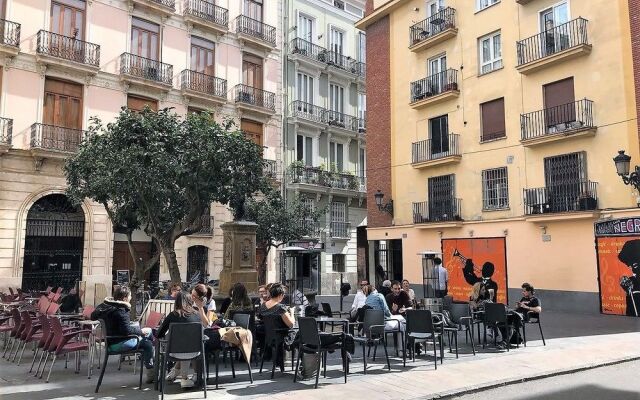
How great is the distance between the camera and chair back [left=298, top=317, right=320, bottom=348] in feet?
25.1

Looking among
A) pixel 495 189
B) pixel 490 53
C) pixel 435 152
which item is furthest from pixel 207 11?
pixel 495 189

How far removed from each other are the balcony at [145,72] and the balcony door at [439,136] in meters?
12.3

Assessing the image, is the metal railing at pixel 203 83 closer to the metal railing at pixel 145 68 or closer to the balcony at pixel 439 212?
the metal railing at pixel 145 68

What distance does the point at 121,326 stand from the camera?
24.7 ft

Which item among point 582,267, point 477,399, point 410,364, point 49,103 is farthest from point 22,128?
point 582,267

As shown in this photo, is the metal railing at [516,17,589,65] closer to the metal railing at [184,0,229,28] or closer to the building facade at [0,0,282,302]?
the building facade at [0,0,282,302]

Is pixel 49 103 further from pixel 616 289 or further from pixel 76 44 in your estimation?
pixel 616 289

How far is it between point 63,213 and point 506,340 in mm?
18026

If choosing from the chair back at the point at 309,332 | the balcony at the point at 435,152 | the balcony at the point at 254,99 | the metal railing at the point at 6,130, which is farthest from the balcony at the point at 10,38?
the chair back at the point at 309,332

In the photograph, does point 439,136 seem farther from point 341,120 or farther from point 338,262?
point 338,262

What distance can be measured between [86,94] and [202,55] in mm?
6461

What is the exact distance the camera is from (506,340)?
1073 cm

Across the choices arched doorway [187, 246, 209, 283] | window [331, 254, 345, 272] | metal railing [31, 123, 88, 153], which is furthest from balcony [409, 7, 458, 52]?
metal railing [31, 123, 88, 153]

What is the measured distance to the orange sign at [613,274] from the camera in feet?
54.5
